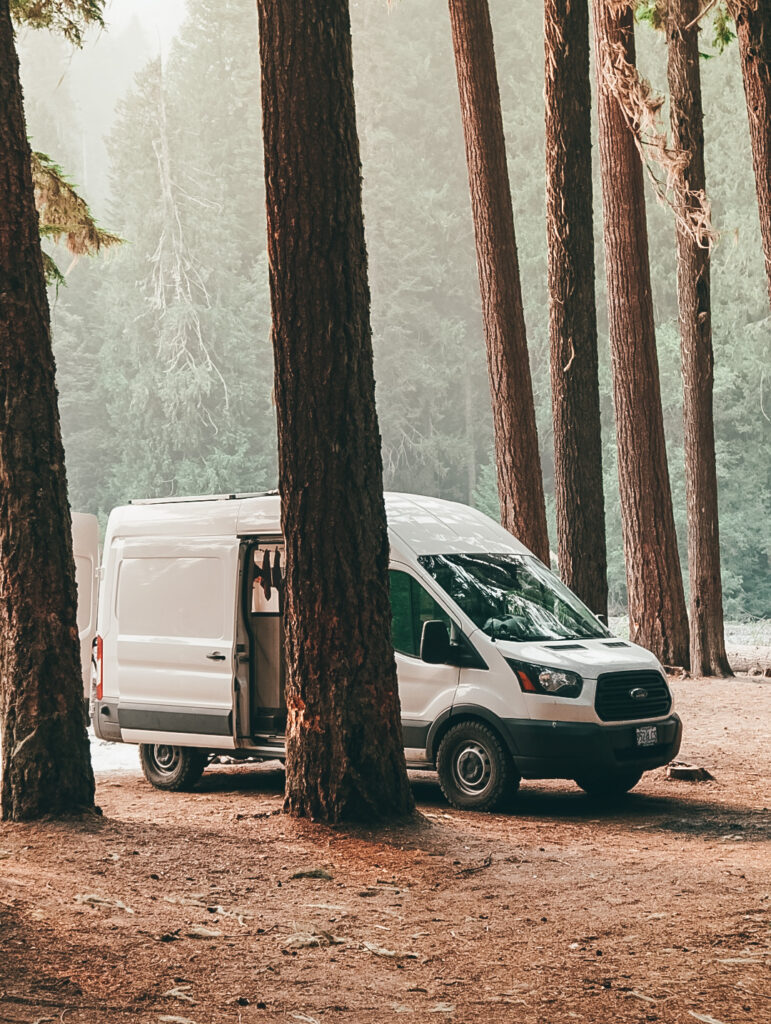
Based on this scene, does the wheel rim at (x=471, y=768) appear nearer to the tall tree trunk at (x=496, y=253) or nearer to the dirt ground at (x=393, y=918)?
the dirt ground at (x=393, y=918)

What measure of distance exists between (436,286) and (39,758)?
150 ft

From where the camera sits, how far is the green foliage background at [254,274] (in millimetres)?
49938

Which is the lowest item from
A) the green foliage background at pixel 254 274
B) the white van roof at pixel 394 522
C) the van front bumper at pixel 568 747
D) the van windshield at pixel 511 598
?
the van front bumper at pixel 568 747

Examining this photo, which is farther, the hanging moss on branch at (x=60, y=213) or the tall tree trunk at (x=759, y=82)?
the hanging moss on branch at (x=60, y=213)

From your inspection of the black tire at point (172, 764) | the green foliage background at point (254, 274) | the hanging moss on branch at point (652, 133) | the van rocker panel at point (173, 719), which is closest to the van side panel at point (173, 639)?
the van rocker panel at point (173, 719)

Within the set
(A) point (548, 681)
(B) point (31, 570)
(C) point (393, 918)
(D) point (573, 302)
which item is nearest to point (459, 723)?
(A) point (548, 681)

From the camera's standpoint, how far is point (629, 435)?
58.2 ft

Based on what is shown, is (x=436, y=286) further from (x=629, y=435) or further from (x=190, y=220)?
(x=629, y=435)

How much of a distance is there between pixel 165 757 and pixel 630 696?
4.20m

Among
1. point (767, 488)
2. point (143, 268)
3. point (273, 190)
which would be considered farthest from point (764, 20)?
point (143, 268)

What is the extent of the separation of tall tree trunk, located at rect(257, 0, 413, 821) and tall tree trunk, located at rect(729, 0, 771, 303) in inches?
147

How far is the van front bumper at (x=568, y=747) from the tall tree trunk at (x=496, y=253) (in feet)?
18.8

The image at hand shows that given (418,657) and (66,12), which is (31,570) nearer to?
(418,657)

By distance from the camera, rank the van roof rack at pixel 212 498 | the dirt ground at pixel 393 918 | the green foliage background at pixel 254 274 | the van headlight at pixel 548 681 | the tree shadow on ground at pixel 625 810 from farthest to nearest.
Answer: the green foliage background at pixel 254 274 < the van roof rack at pixel 212 498 < the van headlight at pixel 548 681 < the tree shadow on ground at pixel 625 810 < the dirt ground at pixel 393 918
